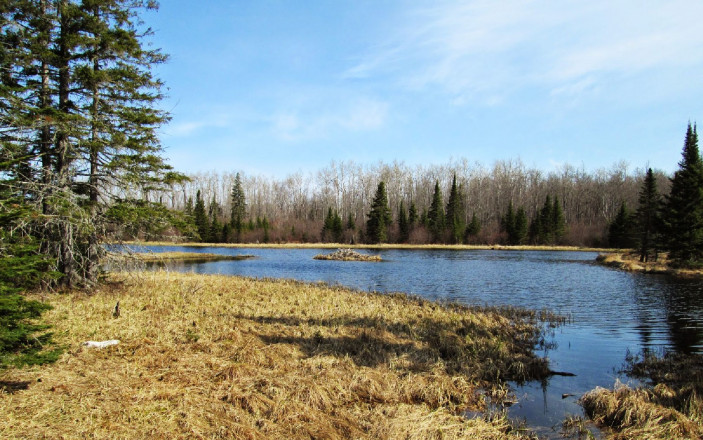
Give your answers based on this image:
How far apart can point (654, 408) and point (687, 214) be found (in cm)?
3865

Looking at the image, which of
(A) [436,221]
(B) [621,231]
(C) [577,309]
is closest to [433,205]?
(A) [436,221]

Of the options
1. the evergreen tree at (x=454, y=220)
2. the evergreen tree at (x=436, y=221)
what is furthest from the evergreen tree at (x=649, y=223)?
the evergreen tree at (x=436, y=221)

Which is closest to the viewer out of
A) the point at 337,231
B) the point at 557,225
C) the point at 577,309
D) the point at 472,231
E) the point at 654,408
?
the point at 654,408

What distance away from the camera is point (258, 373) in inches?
258

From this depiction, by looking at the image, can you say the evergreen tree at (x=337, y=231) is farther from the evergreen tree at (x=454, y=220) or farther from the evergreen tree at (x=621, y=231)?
the evergreen tree at (x=621, y=231)

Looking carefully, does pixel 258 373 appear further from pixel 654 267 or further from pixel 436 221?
pixel 436 221

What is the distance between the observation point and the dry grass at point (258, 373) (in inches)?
194

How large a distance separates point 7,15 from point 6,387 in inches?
447

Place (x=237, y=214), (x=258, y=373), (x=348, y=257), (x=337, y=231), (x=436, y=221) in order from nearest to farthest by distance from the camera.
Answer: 1. (x=258, y=373)
2. (x=348, y=257)
3. (x=337, y=231)
4. (x=436, y=221)
5. (x=237, y=214)

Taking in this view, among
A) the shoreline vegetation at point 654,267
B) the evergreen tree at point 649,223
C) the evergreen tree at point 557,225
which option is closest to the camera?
the shoreline vegetation at point 654,267

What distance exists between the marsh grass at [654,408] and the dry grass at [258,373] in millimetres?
1695

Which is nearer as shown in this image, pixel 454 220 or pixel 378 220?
pixel 378 220

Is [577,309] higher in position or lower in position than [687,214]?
lower

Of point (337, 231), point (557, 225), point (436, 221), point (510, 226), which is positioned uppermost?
point (436, 221)
